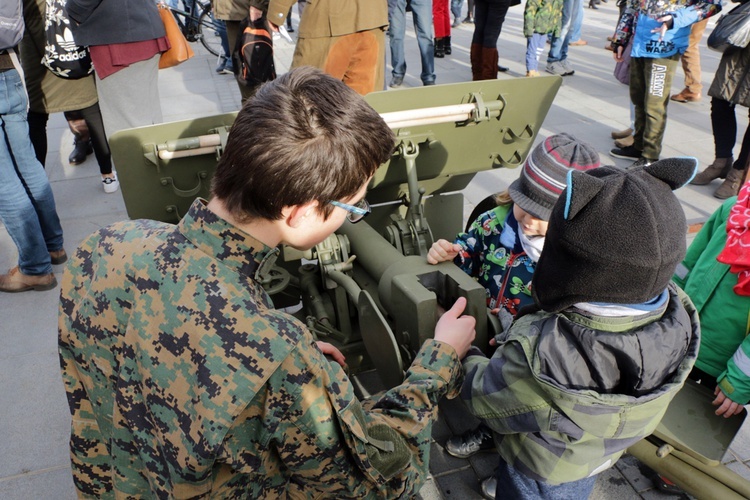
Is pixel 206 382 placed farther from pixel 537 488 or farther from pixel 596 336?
pixel 537 488

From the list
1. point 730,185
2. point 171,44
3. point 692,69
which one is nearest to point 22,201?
point 171,44

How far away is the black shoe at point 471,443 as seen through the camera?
2580 millimetres

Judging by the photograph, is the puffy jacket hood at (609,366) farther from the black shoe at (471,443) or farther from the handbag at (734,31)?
the handbag at (734,31)

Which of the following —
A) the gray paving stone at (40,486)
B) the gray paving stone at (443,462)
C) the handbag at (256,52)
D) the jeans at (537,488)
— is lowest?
the gray paving stone at (40,486)

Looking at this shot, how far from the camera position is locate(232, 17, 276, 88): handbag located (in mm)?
4836

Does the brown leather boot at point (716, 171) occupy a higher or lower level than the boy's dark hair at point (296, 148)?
lower

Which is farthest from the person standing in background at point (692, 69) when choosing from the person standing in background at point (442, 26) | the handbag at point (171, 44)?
the handbag at point (171, 44)

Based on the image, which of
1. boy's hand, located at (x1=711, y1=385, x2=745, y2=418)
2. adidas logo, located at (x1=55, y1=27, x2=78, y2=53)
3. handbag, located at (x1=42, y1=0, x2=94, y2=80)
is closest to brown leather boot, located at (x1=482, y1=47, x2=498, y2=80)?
handbag, located at (x1=42, y1=0, x2=94, y2=80)

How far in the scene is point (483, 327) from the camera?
1960 millimetres

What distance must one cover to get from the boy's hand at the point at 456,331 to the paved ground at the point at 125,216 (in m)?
1.02

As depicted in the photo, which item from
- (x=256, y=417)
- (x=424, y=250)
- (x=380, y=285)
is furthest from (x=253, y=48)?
(x=256, y=417)

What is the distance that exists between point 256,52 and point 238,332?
422 cm

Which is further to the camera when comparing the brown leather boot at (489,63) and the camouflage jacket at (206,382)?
the brown leather boot at (489,63)

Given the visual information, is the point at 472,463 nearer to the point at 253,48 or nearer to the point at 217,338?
the point at 217,338
